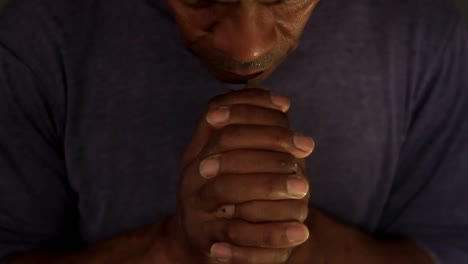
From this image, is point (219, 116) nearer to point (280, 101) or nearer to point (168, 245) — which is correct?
point (280, 101)

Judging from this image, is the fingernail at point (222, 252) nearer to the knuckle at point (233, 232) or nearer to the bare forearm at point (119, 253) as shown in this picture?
the knuckle at point (233, 232)

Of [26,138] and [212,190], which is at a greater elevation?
[212,190]

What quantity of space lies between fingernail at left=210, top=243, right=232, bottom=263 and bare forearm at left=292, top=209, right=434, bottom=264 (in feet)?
0.54

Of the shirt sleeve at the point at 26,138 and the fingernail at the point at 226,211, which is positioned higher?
the fingernail at the point at 226,211

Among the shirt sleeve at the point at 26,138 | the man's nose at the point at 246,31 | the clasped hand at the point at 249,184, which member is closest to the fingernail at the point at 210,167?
the clasped hand at the point at 249,184

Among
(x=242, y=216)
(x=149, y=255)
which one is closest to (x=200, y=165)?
(x=242, y=216)

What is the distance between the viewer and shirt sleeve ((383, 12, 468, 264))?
718 mm

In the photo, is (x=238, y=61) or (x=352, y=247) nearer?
(x=238, y=61)

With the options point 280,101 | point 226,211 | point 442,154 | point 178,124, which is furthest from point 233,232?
point 442,154

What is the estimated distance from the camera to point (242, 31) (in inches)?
21.0

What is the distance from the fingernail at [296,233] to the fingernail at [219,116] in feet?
0.35

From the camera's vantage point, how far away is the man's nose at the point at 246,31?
0.53 meters

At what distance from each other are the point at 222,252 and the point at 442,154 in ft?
1.12

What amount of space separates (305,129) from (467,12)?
0.44 metres
